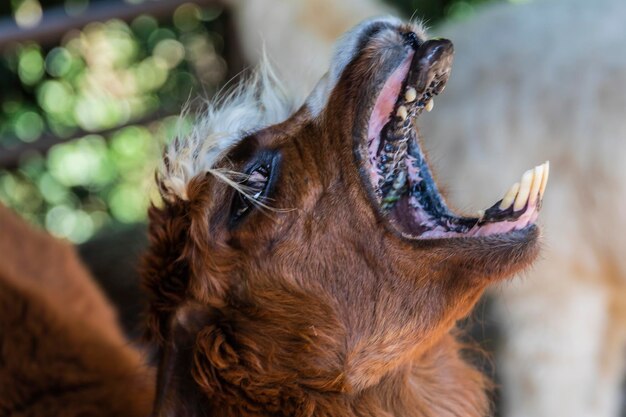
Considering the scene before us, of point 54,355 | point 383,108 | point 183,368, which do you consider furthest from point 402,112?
point 54,355

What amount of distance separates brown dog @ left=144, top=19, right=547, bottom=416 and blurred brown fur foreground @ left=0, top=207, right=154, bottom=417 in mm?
395

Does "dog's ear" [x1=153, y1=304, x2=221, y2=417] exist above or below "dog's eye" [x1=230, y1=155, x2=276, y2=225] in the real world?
below

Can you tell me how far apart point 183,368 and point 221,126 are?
49 cm

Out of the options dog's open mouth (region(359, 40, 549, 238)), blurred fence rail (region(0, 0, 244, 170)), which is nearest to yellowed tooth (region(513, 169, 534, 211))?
dog's open mouth (region(359, 40, 549, 238))

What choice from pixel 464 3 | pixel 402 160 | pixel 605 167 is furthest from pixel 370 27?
pixel 464 3

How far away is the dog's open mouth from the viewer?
1538mm

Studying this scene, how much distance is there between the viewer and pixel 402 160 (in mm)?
1615

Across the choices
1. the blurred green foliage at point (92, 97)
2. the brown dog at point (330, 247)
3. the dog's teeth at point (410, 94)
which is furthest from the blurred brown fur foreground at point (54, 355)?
the blurred green foliage at point (92, 97)

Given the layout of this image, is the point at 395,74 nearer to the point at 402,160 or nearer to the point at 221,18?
the point at 402,160

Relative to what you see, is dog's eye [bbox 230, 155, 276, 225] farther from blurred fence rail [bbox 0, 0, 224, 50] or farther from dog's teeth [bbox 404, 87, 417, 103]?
blurred fence rail [bbox 0, 0, 224, 50]

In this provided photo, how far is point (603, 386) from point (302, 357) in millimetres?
1963

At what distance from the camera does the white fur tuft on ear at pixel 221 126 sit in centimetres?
A: 163

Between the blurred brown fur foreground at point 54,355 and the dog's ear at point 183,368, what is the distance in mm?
287

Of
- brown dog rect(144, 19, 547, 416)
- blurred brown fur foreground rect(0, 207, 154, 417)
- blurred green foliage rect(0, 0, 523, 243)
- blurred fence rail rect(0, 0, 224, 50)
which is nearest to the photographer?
brown dog rect(144, 19, 547, 416)
